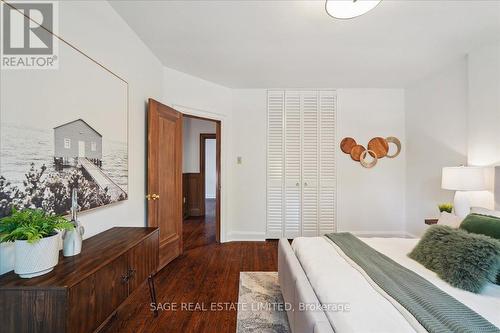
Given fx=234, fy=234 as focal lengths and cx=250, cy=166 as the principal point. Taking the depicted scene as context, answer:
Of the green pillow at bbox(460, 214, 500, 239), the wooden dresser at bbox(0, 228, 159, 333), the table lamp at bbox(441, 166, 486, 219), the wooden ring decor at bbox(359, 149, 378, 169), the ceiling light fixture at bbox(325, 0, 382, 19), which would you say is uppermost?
the ceiling light fixture at bbox(325, 0, 382, 19)

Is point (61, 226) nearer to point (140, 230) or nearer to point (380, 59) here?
point (140, 230)

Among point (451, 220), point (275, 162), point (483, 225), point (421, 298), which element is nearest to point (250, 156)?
point (275, 162)

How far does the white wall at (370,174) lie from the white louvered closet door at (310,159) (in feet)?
1.30

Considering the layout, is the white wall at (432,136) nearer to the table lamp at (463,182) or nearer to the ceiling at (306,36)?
the ceiling at (306,36)

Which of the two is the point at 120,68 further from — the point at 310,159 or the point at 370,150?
the point at 370,150

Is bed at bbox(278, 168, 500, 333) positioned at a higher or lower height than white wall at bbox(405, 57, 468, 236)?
lower

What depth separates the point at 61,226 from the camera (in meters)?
1.13

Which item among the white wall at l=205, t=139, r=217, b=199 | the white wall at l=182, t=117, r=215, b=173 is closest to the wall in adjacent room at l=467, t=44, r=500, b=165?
the white wall at l=182, t=117, r=215, b=173

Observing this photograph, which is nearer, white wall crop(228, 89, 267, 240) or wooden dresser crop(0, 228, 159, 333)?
wooden dresser crop(0, 228, 159, 333)

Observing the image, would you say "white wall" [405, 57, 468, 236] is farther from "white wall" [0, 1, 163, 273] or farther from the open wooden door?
"white wall" [0, 1, 163, 273]

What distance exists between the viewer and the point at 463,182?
238 centimetres

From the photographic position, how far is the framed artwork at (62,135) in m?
1.17

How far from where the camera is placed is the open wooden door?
263 centimetres
